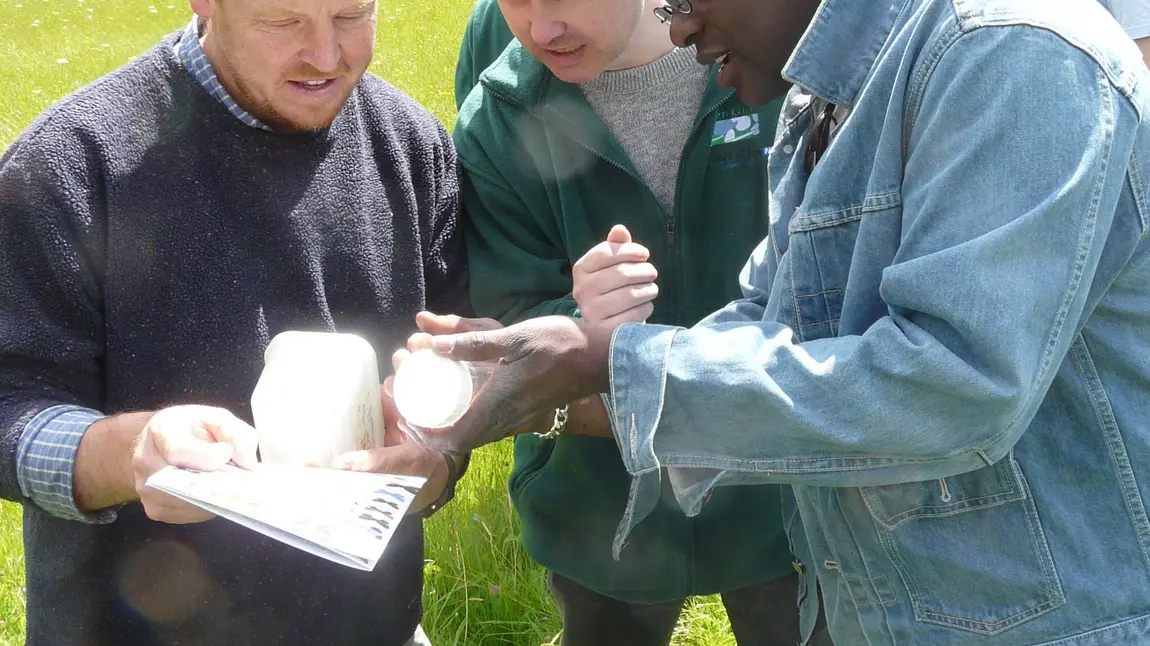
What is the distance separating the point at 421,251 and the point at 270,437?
0.66m

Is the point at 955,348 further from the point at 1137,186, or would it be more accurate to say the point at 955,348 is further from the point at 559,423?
the point at 559,423

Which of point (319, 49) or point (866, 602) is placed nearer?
point (866, 602)

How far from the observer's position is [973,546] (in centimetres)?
150

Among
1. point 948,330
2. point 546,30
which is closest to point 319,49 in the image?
point 546,30

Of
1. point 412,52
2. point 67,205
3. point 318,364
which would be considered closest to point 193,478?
point 318,364

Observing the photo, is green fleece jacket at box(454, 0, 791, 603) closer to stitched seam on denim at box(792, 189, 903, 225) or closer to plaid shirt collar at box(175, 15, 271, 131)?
plaid shirt collar at box(175, 15, 271, 131)

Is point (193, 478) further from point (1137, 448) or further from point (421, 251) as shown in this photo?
point (1137, 448)

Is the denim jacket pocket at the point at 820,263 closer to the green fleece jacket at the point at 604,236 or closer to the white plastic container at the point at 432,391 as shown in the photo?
the white plastic container at the point at 432,391

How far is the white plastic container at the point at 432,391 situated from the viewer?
1.61 m

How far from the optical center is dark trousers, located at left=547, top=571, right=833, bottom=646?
99.0 inches

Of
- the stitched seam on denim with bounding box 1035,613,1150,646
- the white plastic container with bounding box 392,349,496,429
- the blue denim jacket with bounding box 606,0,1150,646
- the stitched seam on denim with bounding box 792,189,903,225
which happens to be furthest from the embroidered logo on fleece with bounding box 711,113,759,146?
the stitched seam on denim with bounding box 1035,613,1150,646

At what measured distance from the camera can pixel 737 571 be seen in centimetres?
239

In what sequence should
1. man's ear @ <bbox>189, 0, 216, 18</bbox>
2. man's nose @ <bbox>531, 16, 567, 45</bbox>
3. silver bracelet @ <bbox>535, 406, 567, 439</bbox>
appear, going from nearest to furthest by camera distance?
1. man's ear @ <bbox>189, 0, 216, 18</bbox>
2. silver bracelet @ <bbox>535, 406, 567, 439</bbox>
3. man's nose @ <bbox>531, 16, 567, 45</bbox>

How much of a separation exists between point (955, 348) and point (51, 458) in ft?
4.51
